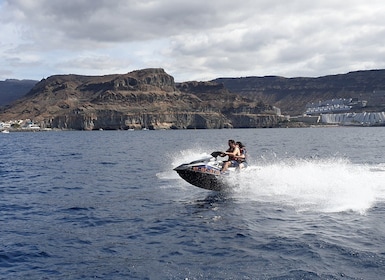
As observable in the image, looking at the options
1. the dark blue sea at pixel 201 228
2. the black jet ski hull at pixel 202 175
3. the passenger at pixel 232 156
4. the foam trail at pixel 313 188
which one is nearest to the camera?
the dark blue sea at pixel 201 228

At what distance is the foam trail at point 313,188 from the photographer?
1941 centimetres

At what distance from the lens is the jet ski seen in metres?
22.1

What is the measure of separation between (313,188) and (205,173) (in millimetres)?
5713

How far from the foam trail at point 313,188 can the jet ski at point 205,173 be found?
123 cm

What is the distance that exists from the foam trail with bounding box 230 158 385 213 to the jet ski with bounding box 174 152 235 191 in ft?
4.04

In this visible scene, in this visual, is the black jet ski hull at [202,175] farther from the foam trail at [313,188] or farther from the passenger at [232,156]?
the foam trail at [313,188]

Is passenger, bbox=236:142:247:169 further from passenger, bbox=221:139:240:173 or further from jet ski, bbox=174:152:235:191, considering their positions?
jet ski, bbox=174:152:235:191

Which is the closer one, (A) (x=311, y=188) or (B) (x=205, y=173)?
(B) (x=205, y=173)

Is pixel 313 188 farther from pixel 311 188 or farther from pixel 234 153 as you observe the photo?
pixel 234 153

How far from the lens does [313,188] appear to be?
22812mm

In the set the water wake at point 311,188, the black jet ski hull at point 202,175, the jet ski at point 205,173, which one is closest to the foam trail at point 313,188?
the water wake at point 311,188

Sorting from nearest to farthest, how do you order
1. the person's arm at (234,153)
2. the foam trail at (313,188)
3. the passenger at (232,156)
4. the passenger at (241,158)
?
the foam trail at (313,188)
the passenger at (232,156)
the person's arm at (234,153)
the passenger at (241,158)

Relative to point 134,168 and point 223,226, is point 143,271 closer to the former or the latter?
point 223,226

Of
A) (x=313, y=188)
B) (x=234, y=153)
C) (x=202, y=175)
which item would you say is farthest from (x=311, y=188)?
(x=202, y=175)
